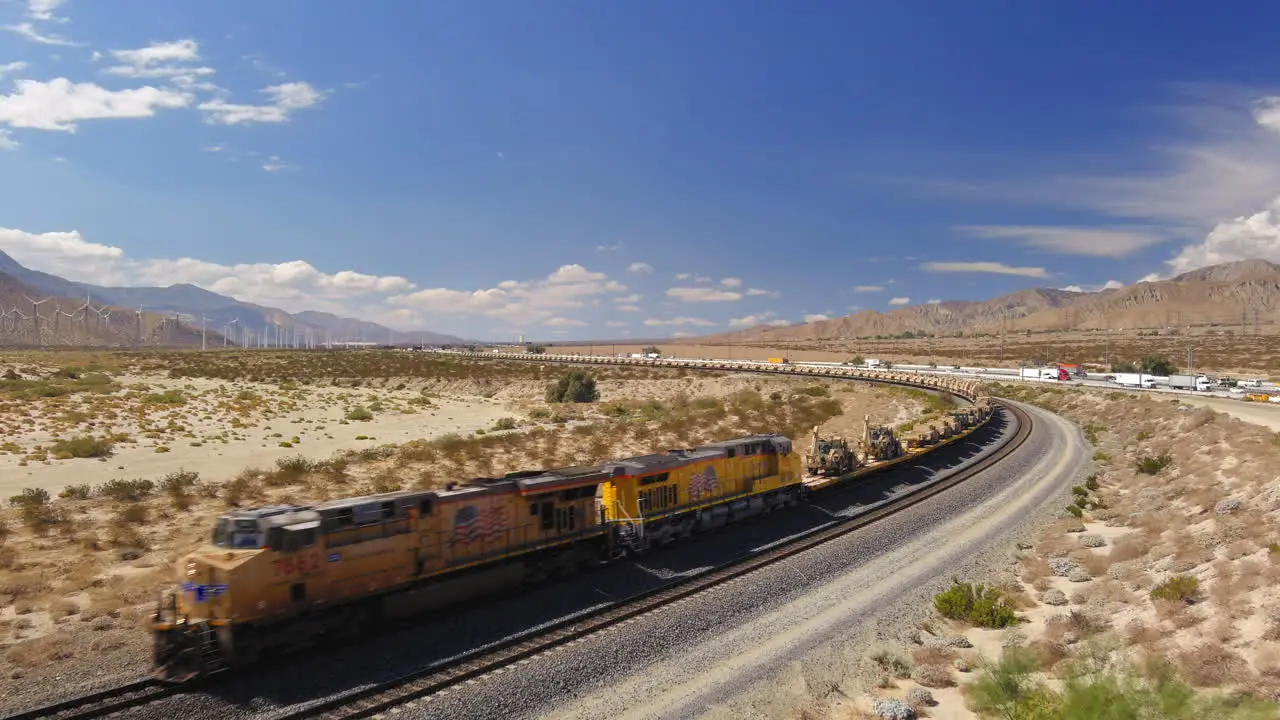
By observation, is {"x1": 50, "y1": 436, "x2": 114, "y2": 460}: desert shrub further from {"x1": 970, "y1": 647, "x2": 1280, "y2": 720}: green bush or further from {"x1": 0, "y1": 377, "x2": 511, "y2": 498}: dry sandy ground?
{"x1": 970, "y1": 647, "x2": 1280, "y2": 720}: green bush

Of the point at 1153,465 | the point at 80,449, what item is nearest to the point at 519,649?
the point at 1153,465

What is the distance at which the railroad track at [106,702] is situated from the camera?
12484 millimetres

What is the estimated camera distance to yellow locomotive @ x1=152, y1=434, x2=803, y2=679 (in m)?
13.9

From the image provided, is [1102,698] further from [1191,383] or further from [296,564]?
[1191,383]

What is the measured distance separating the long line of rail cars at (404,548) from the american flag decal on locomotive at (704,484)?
4cm

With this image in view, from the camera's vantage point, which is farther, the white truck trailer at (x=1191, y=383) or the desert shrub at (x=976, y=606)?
the white truck trailer at (x=1191, y=383)

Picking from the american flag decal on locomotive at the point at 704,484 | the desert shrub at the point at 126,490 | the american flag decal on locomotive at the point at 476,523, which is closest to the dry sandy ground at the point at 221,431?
the desert shrub at the point at 126,490

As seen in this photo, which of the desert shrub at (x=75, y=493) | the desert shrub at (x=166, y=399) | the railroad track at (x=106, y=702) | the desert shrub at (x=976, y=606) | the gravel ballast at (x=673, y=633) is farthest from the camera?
the desert shrub at (x=166, y=399)

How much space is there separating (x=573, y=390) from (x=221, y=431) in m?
40.9

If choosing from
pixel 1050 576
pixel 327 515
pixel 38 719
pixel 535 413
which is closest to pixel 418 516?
pixel 327 515

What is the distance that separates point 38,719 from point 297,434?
39.8 metres

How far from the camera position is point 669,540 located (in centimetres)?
2367

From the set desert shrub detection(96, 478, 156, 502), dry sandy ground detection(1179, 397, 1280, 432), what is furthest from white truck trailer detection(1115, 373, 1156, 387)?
desert shrub detection(96, 478, 156, 502)

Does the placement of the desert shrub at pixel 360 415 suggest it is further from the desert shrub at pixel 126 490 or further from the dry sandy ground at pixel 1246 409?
the dry sandy ground at pixel 1246 409
